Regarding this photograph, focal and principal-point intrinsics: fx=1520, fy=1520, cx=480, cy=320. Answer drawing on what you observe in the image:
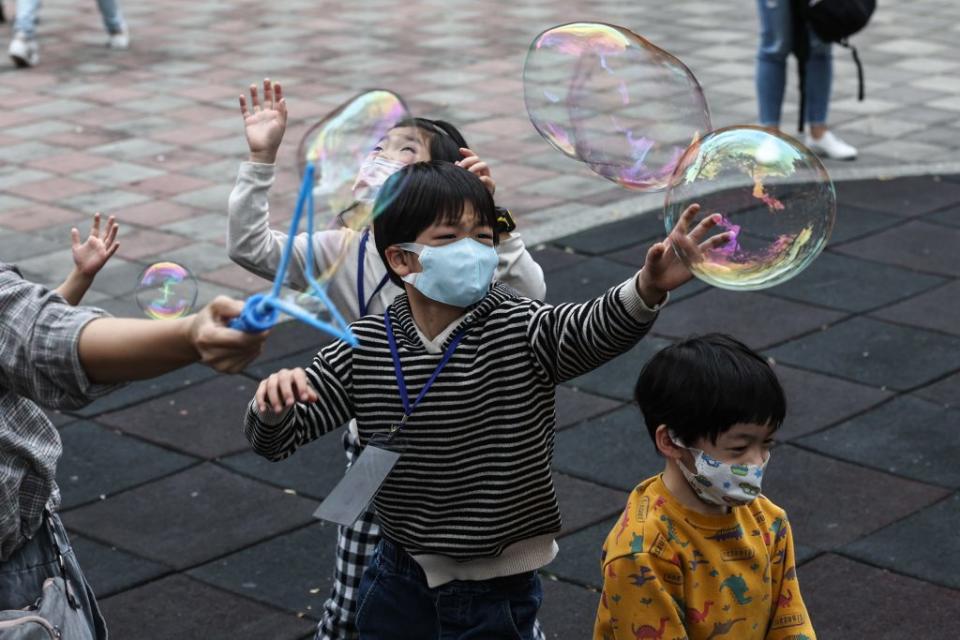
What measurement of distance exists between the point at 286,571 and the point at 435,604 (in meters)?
1.46

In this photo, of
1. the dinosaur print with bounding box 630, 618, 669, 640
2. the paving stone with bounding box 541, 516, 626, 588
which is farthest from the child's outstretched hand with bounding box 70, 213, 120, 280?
the paving stone with bounding box 541, 516, 626, 588

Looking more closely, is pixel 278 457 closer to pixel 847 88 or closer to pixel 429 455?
pixel 429 455

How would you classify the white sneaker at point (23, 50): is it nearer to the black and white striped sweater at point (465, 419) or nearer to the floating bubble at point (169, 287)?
the floating bubble at point (169, 287)

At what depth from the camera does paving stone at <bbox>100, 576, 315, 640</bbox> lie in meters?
4.09

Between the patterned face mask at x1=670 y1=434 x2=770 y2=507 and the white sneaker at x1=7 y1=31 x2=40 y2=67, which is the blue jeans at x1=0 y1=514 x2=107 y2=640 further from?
the white sneaker at x1=7 y1=31 x2=40 y2=67

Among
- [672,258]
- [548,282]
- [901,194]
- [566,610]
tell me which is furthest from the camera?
[901,194]

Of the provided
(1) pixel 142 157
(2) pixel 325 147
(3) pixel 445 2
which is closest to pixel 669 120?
(2) pixel 325 147

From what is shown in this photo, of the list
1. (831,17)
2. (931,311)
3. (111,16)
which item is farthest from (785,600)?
(111,16)

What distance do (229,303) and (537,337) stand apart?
97cm

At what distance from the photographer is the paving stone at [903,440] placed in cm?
500

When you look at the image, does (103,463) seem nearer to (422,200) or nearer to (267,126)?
(267,126)

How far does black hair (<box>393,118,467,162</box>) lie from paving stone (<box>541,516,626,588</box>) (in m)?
1.48

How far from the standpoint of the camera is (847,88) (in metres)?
10.6

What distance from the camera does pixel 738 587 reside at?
286 centimetres
